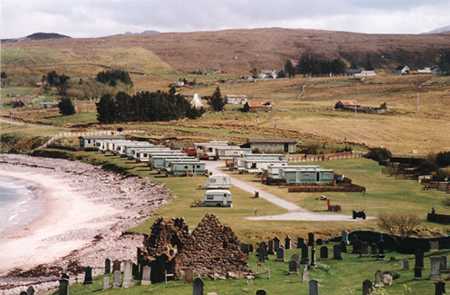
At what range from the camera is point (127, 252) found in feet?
A: 150

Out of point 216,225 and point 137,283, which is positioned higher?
point 216,225

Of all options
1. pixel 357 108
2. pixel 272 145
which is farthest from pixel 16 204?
pixel 357 108

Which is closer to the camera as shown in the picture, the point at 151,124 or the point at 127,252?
the point at 127,252

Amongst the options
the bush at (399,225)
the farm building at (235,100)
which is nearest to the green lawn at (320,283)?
the bush at (399,225)

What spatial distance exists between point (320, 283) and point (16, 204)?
4612 cm

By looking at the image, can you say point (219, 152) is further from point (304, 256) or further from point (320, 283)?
point (320, 283)

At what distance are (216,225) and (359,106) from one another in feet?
435

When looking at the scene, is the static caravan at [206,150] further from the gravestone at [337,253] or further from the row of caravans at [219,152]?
the gravestone at [337,253]

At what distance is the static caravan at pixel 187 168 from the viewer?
81625 millimetres

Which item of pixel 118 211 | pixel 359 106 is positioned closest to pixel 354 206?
pixel 118 211

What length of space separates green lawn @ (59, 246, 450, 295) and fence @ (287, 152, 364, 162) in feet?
189

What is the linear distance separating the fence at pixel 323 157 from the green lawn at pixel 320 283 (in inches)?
2266

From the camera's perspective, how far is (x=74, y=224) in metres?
59.4

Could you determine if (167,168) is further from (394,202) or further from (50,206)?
(394,202)
